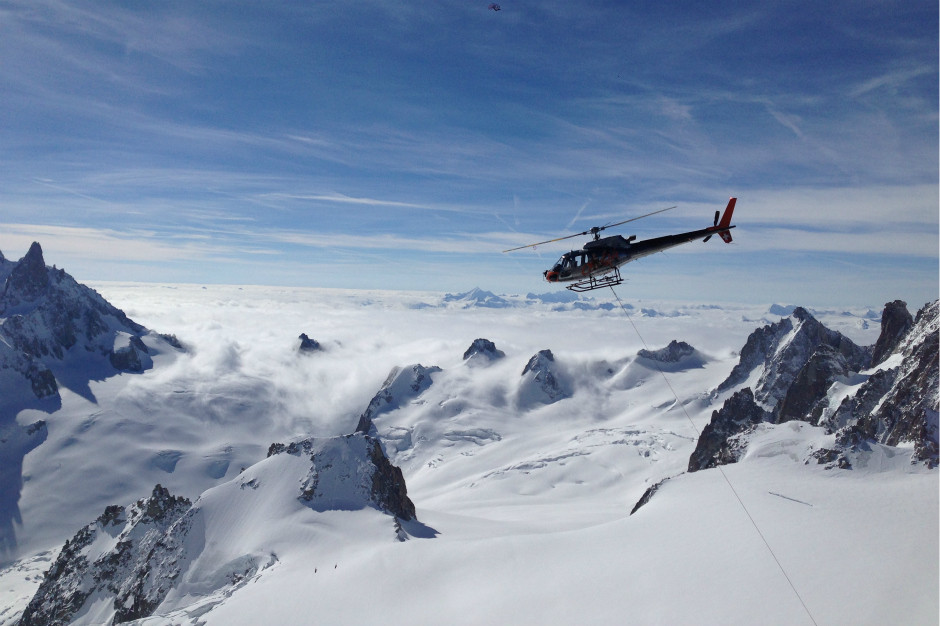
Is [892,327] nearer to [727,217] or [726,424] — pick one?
[726,424]

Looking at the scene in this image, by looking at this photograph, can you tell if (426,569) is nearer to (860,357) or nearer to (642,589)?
(642,589)

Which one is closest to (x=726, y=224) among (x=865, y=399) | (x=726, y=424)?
(x=865, y=399)

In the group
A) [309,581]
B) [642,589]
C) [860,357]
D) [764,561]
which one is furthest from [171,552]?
[860,357]

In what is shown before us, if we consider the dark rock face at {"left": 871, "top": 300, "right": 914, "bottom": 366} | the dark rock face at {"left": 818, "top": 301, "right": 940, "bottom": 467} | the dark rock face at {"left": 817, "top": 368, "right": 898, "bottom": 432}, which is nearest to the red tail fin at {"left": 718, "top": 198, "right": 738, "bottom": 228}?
the dark rock face at {"left": 818, "top": 301, "right": 940, "bottom": 467}

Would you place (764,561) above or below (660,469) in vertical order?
above

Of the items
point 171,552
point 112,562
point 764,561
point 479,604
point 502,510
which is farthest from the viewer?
point 502,510

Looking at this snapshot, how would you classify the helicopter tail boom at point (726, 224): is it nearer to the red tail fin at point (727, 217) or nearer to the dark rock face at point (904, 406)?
the red tail fin at point (727, 217)

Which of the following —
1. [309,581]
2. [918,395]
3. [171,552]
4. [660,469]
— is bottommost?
[660,469]

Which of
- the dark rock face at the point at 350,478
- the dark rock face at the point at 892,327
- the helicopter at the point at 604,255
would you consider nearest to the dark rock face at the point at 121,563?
the dark rock face at the point at 350,478
